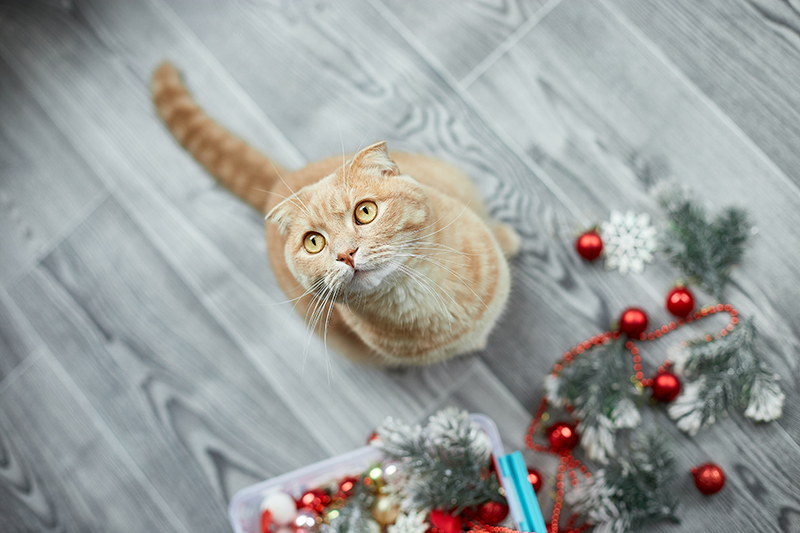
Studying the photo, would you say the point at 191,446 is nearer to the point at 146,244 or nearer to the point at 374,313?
the point at 146,244

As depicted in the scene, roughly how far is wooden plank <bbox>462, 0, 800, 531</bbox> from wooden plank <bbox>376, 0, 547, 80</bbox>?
0.06 m

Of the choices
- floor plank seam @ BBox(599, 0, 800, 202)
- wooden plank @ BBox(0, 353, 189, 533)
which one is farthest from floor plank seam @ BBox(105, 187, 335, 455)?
floor plank seam @ BBox(599, 0, 800, 202)

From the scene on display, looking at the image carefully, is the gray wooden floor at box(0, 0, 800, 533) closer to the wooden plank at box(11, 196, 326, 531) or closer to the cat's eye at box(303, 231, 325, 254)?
the wooden plank at box(11, 196, 326, 531)

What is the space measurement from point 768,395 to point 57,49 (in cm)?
222

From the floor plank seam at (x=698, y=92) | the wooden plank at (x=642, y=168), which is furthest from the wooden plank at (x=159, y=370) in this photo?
the floor plank seam at (x=698, y=92)

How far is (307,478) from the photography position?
1.18m

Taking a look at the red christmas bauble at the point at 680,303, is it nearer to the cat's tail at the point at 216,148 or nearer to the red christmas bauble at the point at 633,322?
the red christmas bauble at the point at 633,322

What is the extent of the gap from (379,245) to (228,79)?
3.31ft

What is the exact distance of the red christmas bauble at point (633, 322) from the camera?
1.16 m

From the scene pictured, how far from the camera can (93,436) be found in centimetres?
140

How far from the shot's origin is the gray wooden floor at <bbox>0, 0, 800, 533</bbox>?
125 cm

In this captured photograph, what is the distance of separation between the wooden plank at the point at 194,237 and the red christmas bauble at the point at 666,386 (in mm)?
481

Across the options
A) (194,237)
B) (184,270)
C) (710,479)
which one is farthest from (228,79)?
(710,479)

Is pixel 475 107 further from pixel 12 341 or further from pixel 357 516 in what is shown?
pixel 12 341
